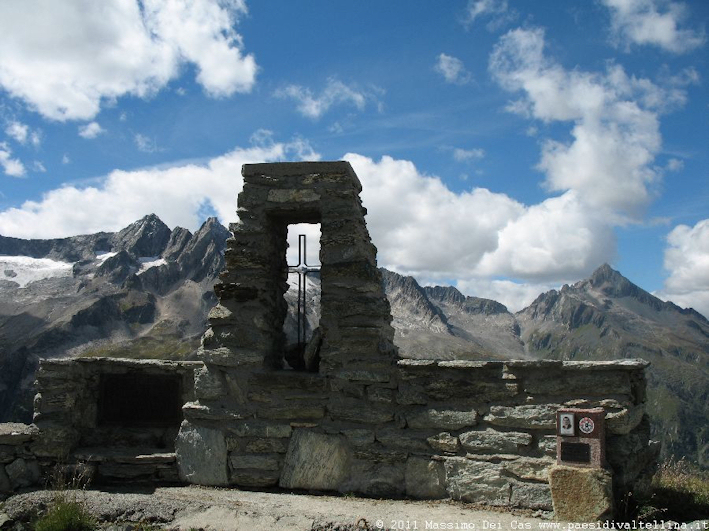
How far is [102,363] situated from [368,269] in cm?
429

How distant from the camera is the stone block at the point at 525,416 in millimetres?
6738

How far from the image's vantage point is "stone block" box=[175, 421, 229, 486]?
780 cm

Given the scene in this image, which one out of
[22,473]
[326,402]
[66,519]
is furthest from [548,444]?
[22,473]

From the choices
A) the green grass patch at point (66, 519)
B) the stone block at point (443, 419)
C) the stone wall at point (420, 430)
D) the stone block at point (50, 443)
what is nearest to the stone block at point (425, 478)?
the stone wall at point (420, 430)

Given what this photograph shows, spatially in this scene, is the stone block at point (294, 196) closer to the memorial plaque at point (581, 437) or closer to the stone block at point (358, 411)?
the stone block at point (358, 411)

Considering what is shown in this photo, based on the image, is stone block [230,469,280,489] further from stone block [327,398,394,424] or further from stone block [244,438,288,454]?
stone block [327,398,394,424]

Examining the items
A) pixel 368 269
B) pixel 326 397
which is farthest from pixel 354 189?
pixel 326 397

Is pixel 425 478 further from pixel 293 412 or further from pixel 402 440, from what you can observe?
pixel 293 412

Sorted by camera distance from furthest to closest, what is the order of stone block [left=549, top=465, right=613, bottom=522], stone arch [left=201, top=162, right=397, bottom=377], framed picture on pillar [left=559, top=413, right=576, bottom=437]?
stone arch [left=201, top=162, right=397, bottom=377], framed picture on pillar [left=559, top=413, right=576, bottom=437], stone block [left=549, top=465, right=613, bottom=522]

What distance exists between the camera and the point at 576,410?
639 cm

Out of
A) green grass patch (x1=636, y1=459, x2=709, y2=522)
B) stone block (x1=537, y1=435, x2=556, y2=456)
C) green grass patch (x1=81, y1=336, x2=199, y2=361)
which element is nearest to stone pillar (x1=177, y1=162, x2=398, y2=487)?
stone block (x1=537, y1=435, x2=556, y2=456)

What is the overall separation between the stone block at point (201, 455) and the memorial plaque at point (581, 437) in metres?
4.22

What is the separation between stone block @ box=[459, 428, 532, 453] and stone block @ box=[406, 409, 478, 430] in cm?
13

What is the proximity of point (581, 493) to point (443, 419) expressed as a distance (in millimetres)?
1723
